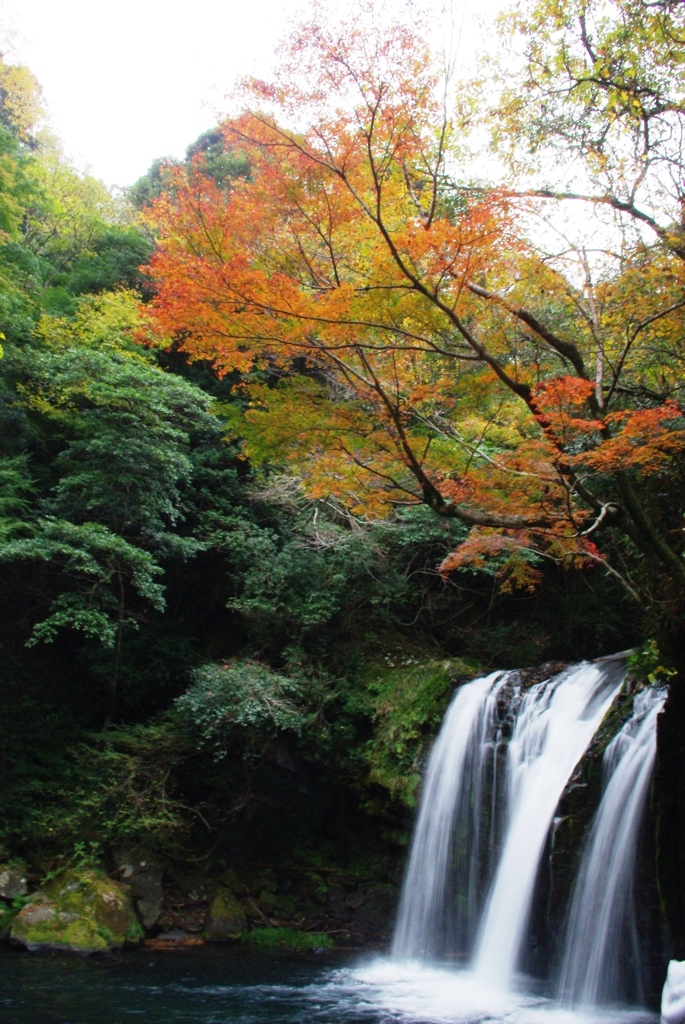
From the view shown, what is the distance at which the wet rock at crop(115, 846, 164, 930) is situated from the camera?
33.2 feet

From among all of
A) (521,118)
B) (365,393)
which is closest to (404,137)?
(365,393)

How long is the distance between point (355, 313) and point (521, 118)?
3.45m

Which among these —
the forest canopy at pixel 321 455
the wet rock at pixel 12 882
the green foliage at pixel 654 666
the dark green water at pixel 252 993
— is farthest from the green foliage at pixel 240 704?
the green foliage at pixel 654 666

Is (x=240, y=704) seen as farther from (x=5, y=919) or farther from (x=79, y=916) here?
(x=5, y=919)

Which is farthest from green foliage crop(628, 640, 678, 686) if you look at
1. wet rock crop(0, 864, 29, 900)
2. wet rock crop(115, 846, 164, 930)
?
wet rock crop(0, 864, 29, 900)

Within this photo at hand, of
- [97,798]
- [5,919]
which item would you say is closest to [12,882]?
[5,919]

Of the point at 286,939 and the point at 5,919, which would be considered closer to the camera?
the point at 5,919

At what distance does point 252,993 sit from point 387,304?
7.04 m

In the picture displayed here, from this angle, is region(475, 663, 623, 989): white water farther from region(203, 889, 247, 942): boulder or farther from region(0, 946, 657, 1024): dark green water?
region(203, 889, 247, 942): boulder

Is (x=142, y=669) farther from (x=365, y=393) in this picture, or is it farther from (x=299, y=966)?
(x=365, y=393)

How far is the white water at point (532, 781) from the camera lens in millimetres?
8328

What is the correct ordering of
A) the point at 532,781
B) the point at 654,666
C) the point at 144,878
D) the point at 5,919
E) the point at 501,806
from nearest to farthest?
1. the point at 654,666
2. the point at 532,781
3. the point at 501,806
4. the point at 5,919
5. the point at 144,878

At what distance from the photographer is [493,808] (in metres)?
9.37

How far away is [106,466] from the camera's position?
457 inches
